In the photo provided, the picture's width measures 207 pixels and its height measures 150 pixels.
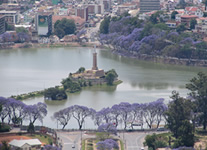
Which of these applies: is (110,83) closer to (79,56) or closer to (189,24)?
(79,56)

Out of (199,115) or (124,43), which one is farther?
(124,43)

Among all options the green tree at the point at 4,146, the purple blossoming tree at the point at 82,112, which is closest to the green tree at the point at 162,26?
the purple blossoming tree at the point at 82,112

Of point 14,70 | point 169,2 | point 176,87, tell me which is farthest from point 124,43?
point 169,2

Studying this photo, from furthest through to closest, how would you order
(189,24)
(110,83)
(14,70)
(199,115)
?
(189,24), (14,70), (110,83), (199,115)

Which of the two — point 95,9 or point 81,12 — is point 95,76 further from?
point 95,9

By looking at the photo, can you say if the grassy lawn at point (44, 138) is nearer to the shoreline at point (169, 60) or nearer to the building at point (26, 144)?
the building at point (26, 144)

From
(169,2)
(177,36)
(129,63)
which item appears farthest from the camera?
(169,2)

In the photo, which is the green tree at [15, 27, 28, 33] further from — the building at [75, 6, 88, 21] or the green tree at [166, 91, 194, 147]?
the green tree at [166, 91, 194, 147]
